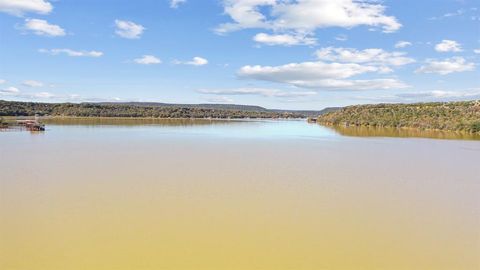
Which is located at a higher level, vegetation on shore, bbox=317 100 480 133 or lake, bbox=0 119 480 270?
vegetation on shore, bbox=317 100 480 133

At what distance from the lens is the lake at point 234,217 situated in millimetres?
6508

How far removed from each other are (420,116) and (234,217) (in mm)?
53032

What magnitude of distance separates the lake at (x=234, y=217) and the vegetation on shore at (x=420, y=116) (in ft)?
111

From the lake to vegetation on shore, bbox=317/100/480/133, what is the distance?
3374 centimetres

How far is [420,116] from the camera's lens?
55812 millimetres

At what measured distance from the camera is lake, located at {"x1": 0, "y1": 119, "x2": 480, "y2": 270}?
6.51m

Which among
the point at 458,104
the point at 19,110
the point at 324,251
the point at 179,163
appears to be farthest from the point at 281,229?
the point at 19,110

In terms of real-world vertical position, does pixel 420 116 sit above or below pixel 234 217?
above

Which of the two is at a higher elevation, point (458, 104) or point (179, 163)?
point (458, 104)

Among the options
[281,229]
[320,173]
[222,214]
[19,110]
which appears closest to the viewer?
[281,229]

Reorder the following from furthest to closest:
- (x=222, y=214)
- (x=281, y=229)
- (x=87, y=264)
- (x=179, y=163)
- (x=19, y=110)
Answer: (x=19, y=110)
(x=179, y=163)
(x=222, y=214)
(x=281, y=229)
(x=87, y=264)

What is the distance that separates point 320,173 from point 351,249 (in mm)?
7888

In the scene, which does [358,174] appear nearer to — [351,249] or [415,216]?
[415,216]

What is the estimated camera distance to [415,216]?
9.15m
